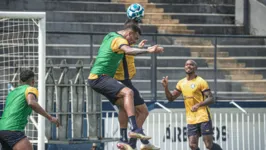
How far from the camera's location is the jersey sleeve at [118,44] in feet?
46.3

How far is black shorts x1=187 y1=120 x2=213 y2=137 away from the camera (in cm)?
1888

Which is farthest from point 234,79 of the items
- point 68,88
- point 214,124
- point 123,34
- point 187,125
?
point 123,34

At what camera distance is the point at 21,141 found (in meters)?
14.8

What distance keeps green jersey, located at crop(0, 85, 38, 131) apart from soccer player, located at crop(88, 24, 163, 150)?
972mm

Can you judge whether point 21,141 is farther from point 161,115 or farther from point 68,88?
point 161,115

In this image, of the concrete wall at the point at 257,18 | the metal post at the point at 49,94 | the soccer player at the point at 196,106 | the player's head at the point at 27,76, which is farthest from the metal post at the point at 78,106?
the concrete wall at the point at 257,18

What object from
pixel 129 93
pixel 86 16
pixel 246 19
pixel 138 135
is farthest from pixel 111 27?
pixel 138 135

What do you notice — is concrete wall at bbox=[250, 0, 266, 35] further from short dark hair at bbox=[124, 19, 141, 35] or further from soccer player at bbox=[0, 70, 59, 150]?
soccer player at bbox=[0, 70, 59, 150]

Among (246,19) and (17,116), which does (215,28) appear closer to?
(246,19)

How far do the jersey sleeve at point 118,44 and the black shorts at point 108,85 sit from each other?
45cm

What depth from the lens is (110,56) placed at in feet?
47.2

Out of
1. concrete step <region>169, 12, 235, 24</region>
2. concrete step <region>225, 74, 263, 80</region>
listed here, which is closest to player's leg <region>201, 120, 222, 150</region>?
concrete step <region>225, 74, 263, 80</region>

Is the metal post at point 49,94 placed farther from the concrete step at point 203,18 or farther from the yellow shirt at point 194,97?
the concrete step at point 203,18

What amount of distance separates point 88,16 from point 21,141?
9628mm
